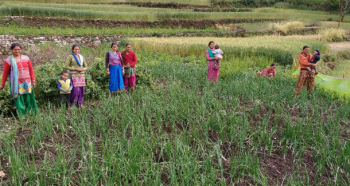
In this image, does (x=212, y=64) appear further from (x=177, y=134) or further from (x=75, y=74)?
(x=177, y=134)

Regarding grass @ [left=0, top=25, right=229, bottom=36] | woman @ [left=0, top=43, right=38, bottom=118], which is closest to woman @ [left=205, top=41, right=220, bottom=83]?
woman @ [left=0, top=43, right=38, bottom=118]

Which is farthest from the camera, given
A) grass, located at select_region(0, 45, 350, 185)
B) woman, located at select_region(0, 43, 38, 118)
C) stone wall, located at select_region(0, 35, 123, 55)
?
stone wall, located at select_region(0, 35, 123, 55)

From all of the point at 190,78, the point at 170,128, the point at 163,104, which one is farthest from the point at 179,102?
the point at 190,78

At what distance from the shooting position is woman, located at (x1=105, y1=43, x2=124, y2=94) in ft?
19.5

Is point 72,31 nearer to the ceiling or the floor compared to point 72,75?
nearer to the ceiling

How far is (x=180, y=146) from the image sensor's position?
116 inches

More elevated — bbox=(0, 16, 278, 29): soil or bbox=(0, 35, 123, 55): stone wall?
bbox=(0, 16, 278, 29): soil

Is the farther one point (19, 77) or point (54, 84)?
point (54, 84)

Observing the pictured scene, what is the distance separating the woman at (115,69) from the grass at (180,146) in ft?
2.28

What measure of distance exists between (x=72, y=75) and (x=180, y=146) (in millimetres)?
3211

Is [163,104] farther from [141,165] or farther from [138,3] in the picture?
[138,3]

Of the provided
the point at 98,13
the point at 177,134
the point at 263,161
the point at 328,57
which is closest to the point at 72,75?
the point at 177,134

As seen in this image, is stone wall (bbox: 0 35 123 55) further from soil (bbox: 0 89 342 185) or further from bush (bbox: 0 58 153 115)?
soil (bbox: 0 89 342 185)

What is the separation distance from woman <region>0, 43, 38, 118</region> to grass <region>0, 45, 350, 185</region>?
827 mm
